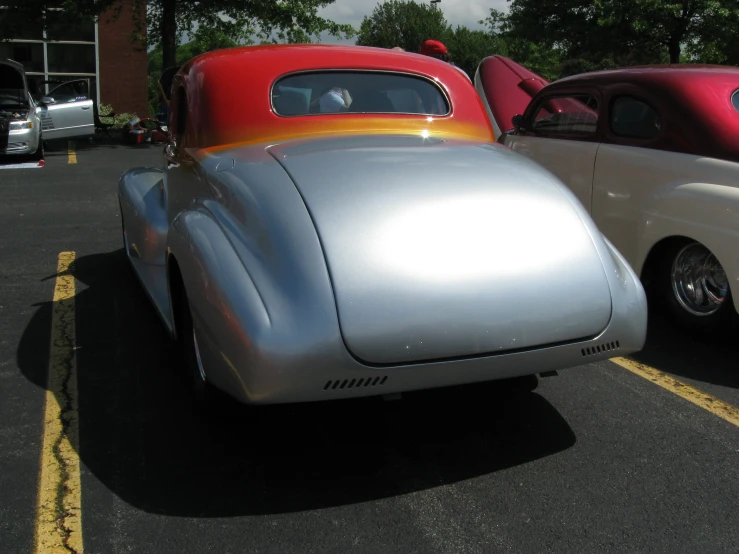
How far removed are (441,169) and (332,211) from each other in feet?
2.02

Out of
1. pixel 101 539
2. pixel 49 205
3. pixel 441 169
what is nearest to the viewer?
pixel 101 539

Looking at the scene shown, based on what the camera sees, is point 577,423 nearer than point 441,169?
No

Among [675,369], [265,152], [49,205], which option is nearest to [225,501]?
[265,152]

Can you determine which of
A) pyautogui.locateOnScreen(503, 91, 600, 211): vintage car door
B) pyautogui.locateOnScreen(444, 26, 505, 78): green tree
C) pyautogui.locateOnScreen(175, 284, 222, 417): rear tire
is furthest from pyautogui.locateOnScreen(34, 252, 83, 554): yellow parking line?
pyautogui.locateOnScreen(444, 26, 505, 78): green tree

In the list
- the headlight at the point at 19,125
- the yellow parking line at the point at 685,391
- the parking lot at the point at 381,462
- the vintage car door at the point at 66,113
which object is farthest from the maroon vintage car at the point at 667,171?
the vintage car door at the point at 66,113

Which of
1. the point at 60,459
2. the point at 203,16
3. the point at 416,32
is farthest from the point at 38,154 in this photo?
the point at 416,32

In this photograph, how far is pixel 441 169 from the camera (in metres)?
3.56

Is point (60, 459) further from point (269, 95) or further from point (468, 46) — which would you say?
point (468, 46)

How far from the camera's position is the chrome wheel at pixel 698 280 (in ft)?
16.0

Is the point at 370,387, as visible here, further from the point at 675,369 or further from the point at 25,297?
the point at 25,297

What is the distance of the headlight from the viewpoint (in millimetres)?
14008

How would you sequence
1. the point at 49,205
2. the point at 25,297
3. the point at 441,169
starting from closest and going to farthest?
the point at 441,169 → the point at 25,297 → the point at 49,205

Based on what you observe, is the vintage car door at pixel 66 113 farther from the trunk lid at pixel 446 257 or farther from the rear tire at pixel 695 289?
the trunk lid at pixel 446 257

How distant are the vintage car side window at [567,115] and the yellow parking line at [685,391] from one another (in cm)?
208
